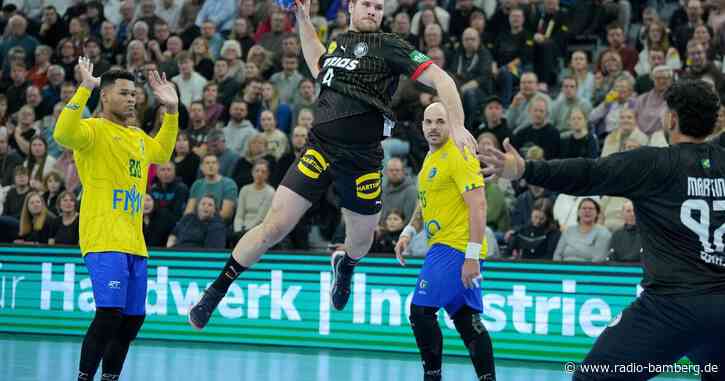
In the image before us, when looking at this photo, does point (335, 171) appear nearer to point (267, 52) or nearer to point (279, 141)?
point (279, 141)

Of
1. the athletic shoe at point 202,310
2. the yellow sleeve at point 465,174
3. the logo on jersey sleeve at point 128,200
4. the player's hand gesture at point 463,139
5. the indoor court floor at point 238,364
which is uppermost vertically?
the yellow sleeve at point 465,174

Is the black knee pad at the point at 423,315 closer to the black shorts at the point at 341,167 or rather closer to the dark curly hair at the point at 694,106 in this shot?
the black shorts at the point at 341,167

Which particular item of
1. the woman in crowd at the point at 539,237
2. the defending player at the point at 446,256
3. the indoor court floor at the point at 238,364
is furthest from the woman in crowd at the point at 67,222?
the defending player at the point at 446,256

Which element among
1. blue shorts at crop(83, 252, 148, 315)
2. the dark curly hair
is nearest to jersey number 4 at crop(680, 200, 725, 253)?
the dark curly hair

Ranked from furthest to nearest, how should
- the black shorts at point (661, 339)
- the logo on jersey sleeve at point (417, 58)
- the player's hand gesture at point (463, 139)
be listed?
the logo on jersey sleeve at point (417, 58) < the player's hand gesture at point (463, 139) < the black shorts at point (661, 339)

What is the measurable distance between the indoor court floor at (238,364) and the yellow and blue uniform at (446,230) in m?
2.58

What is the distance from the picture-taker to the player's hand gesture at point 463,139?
20.7ft

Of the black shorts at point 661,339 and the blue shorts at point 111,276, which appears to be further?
the blue shorts at point 111,276

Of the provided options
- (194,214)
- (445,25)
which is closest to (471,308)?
(194,214)

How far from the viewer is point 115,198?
7.80m

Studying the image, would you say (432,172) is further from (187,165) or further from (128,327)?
(187,165)

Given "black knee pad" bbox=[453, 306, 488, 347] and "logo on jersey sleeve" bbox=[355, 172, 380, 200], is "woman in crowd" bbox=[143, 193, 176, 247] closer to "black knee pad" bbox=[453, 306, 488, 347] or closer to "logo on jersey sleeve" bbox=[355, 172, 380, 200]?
"black knee pad" bbox=[453, 306, 488, 347]

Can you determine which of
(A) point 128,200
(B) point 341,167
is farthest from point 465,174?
(A) point 128,200

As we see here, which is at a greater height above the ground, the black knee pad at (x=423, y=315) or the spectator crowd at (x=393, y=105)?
the spectator crowd at (x=393, y=105)
